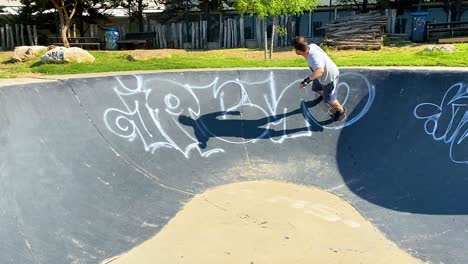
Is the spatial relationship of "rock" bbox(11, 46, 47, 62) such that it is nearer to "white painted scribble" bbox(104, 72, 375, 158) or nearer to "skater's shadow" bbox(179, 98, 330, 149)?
"white painted scribble" bbox(104, 72, 375, 158)

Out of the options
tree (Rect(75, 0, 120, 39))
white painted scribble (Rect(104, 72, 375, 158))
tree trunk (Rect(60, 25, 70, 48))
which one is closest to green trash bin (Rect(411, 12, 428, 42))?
white painted scribble (Rect(104, 72, 375, 158))

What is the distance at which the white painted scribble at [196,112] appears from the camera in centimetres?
755

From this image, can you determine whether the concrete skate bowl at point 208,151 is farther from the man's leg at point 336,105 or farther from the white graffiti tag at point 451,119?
→ the man's leg at point 336,105

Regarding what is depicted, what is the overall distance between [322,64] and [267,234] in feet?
9.42

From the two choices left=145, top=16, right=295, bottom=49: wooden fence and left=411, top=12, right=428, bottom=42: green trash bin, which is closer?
left=411, top=12, right=428, bottom=42: green trash bin

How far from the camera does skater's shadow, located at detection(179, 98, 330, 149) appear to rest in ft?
26.3

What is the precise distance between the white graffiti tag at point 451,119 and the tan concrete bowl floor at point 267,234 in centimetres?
184

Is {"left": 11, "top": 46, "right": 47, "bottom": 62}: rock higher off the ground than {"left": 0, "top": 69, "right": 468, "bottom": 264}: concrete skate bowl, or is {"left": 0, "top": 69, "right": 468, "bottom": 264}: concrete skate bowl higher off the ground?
{"left": 11, "top": 46, "right": 47, "bottom": 62}: rock

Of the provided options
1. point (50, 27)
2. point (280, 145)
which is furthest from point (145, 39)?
point (280, 145)

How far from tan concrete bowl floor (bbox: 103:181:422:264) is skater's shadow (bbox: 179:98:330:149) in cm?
132

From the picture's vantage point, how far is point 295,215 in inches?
247

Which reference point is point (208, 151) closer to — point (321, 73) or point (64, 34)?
point (321, 73)

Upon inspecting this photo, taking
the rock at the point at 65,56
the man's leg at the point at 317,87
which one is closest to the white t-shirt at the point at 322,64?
the man's leg at the point at 317,87

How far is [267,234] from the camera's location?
5.77 m
